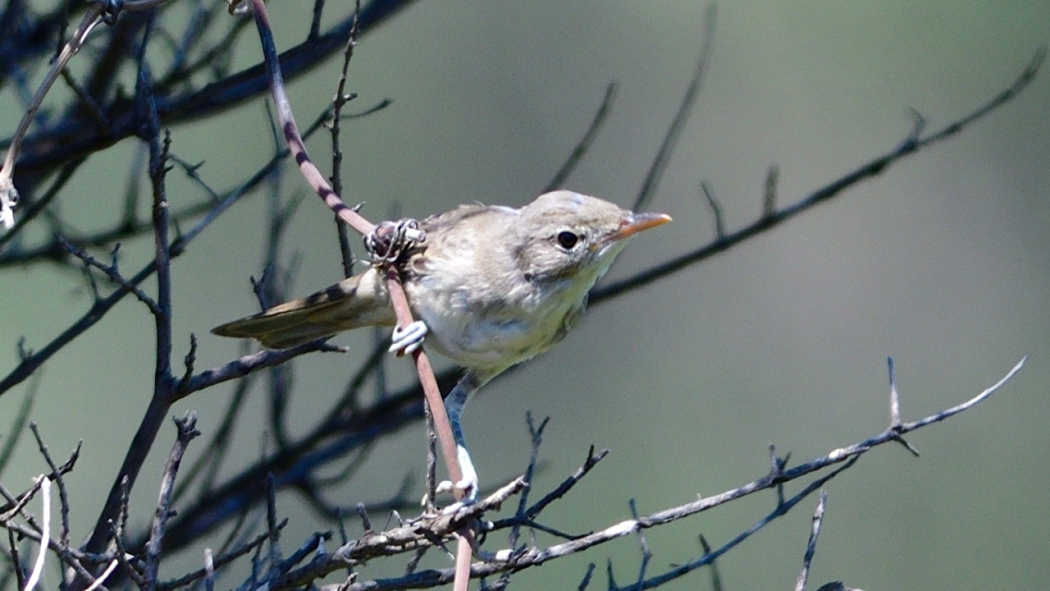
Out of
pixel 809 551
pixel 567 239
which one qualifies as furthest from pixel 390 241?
pixel 809 551

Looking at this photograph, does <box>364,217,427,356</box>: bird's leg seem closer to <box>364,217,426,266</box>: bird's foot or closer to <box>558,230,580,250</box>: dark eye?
<box>364,217,426,266</box>: bird's foot

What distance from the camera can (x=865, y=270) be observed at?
9.29 meters

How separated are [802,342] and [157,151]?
7047mm

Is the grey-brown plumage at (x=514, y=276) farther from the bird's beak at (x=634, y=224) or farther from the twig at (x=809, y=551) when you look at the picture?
the twig at (x=809, y=551)

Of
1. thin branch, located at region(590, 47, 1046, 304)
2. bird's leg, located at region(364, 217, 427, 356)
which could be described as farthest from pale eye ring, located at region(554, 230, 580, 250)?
thin branch, located at region(590, 47, 1046, 304)

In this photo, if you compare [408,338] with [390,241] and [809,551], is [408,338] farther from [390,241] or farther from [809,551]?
[809,551]

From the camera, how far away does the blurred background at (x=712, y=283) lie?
7746 millimetres

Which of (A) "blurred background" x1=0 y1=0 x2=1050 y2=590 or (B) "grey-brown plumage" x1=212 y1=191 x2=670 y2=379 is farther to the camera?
(A) "blurred background" x1=0 y1=0 x2=1050 y2=590

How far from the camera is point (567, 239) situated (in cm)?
291

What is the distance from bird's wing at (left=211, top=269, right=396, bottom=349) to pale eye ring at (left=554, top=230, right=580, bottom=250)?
1.51 feet

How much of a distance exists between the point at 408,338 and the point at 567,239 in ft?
1.60

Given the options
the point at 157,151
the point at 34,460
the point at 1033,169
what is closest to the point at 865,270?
the point at 1033,169

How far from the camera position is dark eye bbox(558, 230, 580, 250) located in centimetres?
291

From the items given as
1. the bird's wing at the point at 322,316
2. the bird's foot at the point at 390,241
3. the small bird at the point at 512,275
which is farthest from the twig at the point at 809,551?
the bird's wing at the point at 322,316
